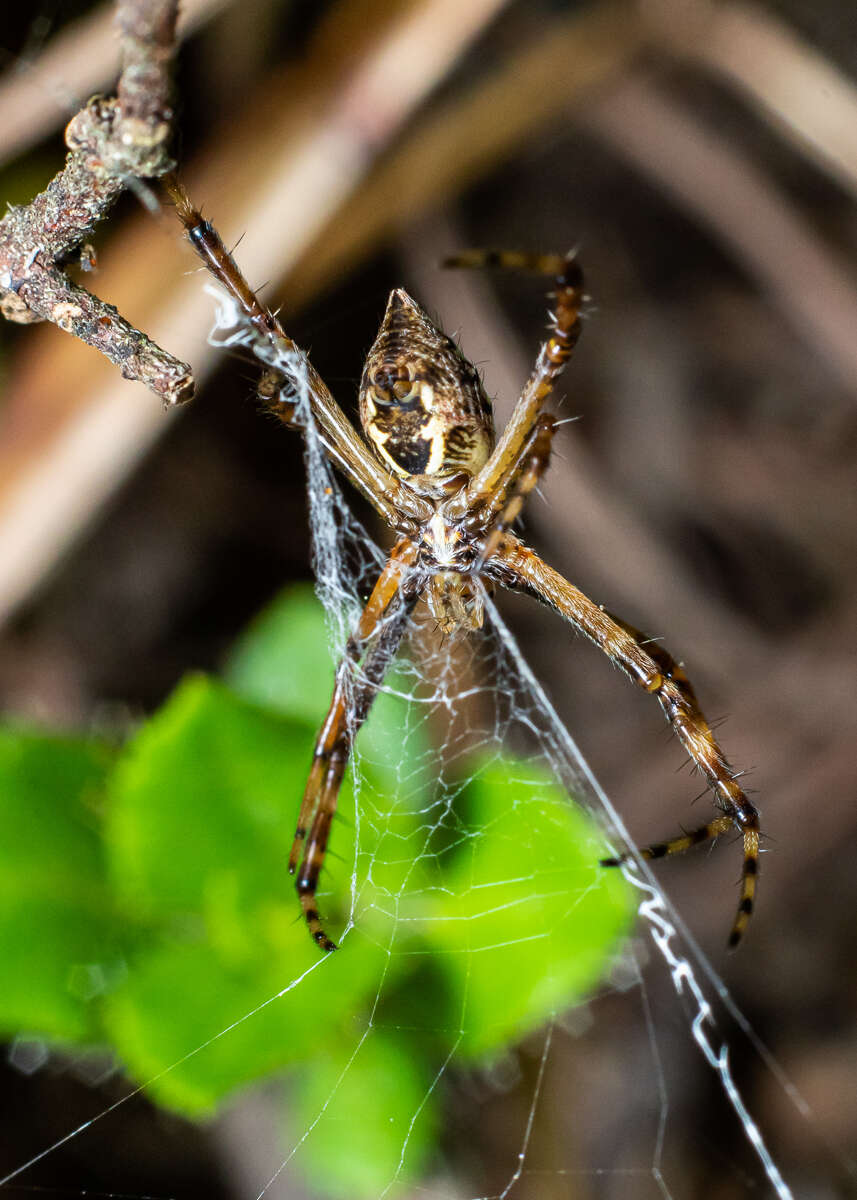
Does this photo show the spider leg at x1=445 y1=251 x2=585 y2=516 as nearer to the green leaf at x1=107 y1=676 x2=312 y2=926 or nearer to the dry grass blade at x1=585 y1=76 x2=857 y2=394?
the green leaf at x1=107 y1=676 x2=312 y2=926

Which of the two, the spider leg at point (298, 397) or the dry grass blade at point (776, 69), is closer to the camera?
the spider leg at point (298, 397)

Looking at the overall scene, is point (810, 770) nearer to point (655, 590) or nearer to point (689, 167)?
point (655, 590)

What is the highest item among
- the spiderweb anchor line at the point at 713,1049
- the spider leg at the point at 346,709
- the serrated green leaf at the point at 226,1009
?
the spider leg at the point at 346,709

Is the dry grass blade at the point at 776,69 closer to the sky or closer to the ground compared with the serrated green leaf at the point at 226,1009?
closer to the sky

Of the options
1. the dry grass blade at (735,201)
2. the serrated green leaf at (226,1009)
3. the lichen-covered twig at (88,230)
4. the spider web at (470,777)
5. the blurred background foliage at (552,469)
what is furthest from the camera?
the dry grass blade at (735,201)

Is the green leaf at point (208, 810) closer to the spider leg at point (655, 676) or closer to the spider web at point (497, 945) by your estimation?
the spider web at point (497, 945)

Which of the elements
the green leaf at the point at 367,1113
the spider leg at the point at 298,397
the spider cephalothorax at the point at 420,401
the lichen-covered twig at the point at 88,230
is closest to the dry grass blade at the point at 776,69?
the spider cephalothorax at the point at 420,401
